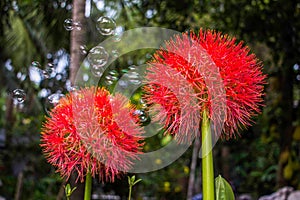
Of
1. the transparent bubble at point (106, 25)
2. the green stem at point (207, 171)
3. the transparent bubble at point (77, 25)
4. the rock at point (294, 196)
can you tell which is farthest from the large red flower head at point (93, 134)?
the rock at point (294, 196)

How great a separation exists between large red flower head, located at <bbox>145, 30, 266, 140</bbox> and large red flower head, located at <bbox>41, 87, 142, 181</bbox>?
69mm

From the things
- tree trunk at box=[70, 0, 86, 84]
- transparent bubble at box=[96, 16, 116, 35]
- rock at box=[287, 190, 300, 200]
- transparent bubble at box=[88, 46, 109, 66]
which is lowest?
rock at box=[287, 190, 300, 200]

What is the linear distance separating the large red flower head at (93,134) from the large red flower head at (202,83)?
0.23 ft

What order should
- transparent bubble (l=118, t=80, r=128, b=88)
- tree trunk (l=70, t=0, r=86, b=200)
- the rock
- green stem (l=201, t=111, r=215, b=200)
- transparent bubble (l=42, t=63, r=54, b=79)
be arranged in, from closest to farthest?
green stem (l=201, t=111, r=215, b=200)
tree trunk (l=70, t=0, r=86, b=200)
transparent bubble (l=42, t=63, r=54, b=79)
transparent bubble (l=118, t=80, r=128, b=88)
the rock

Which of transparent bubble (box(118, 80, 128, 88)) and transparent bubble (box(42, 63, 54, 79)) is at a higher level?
transparent bubble (box(118, 80, 128, 88))

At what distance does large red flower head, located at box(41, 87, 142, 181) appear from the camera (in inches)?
29.6

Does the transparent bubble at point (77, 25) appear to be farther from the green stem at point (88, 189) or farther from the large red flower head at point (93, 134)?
the green stem at point (88, 189)

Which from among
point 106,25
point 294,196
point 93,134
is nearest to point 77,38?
point 93,134

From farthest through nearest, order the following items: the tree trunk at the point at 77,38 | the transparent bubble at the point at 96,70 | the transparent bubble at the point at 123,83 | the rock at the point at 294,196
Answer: the rock at the point at 294,196 → the transparent bubble at the point at 123,83 → the transparent bubble at the point at 96,70 → the tree trunk at the point at 77,38

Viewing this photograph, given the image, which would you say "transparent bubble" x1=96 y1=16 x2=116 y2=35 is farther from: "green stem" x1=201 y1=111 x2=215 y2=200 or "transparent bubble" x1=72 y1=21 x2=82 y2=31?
"green stem" x1=201 y1=111 x2=215 y2=200

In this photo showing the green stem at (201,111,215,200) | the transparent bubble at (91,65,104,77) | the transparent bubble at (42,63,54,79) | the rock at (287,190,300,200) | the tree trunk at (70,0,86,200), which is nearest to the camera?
the green stem at (201,111,215,200)

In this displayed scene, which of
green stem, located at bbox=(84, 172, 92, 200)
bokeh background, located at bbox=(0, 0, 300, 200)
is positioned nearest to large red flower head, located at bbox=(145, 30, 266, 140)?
green stem, located at bbox=(84, 172, 92, 200)

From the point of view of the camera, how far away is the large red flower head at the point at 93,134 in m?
0.75

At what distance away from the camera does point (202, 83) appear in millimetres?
703
